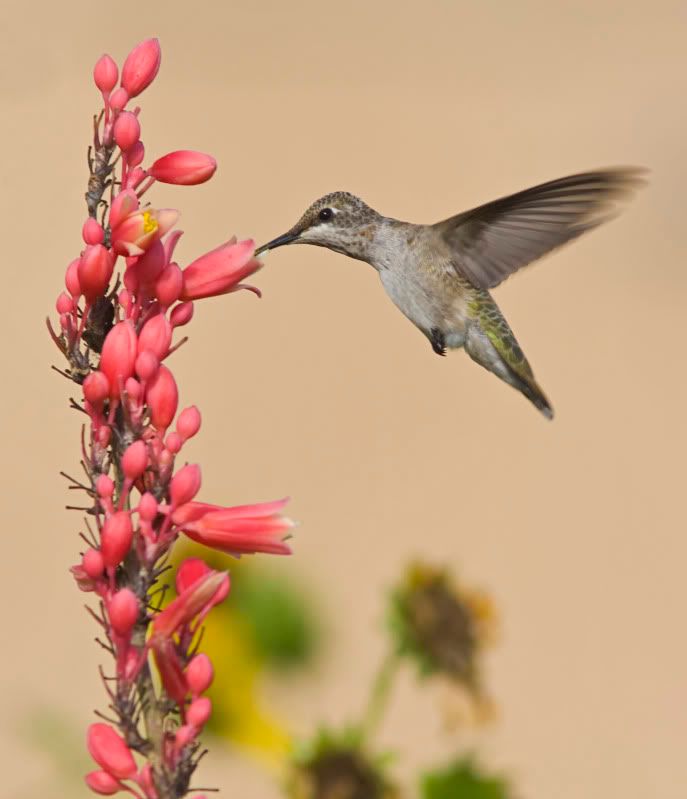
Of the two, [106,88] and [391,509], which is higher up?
[391,509]

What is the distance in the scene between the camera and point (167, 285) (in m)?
2.69

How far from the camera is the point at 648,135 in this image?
1944 centimetres

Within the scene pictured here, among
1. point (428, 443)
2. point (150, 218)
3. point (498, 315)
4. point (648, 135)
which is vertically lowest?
point (150, 218)

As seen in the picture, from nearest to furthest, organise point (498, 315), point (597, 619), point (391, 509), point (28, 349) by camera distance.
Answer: point (498, 315)
point (597, 619)
point (391, 509)
point (28, 349)

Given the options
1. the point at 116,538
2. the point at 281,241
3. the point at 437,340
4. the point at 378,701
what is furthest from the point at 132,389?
the point at 378,701

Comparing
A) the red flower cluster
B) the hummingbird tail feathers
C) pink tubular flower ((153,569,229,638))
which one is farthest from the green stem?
pink tubular flower ((153,569,229,638))

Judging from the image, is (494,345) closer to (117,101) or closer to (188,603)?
(117,101)

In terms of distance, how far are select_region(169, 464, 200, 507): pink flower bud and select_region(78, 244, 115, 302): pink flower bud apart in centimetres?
39

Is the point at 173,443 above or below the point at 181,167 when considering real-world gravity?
below

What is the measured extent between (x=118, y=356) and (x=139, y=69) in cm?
67

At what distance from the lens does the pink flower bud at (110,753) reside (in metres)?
2.47

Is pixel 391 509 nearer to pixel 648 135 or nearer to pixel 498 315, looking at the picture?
pixel 498 315

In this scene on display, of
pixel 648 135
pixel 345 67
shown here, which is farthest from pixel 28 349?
pixel 648 135

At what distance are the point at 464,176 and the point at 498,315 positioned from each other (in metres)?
13.6
